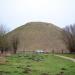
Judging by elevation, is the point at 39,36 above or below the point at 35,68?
above

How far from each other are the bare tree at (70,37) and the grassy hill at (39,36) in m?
20.9

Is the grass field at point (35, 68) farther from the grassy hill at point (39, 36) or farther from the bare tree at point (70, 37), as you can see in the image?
the grassy hill at point (39, 36)

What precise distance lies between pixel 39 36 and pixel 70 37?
145 ft

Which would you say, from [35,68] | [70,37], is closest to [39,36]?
[70,37]

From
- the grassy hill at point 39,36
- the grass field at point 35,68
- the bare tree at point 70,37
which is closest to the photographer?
the grass field at point 35,68

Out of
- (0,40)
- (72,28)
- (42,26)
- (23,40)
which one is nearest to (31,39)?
(23,40)

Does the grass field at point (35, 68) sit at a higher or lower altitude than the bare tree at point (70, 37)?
lower

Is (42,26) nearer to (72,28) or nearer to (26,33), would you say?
(26,33)

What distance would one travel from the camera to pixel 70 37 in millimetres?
85688

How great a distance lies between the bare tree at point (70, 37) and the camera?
8171 cm

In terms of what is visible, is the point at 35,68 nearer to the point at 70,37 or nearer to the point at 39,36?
the point at 70,37

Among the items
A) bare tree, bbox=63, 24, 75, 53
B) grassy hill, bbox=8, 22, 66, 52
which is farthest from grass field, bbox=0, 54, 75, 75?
grassy hill, bbox=8, 22, 66, 52

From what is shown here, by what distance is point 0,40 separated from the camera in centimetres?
7081

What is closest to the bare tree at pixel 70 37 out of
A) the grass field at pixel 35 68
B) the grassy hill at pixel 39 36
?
the grassy hill at pixel 39 36
